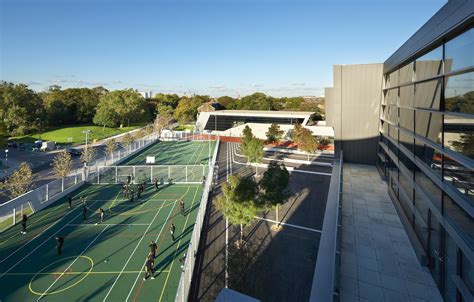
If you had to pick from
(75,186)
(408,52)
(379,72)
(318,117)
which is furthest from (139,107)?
(408,52)

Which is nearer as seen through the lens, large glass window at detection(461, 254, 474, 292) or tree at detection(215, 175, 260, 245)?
large glass window at detection(461, 254, 474, 292)

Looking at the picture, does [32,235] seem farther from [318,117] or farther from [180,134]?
[318,117]

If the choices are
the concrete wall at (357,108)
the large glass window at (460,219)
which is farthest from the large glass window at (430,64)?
the concrete wall at (357,108)

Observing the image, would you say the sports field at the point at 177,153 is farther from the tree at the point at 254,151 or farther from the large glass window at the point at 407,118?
the large glass window at the point at 407,118

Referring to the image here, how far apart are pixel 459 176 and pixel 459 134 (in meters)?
1.17

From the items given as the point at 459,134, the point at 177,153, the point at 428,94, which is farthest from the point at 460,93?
the point at 177,153

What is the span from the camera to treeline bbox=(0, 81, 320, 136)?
54.9 meters

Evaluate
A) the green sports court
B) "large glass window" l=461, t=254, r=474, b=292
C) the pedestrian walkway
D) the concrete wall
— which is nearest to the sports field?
the green sports court

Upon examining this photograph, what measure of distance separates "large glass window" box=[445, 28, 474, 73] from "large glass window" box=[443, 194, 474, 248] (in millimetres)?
3895

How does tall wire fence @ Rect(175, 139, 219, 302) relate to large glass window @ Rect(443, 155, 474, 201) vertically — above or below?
below

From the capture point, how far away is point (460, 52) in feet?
24.0

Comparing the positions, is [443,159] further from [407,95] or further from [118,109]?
[118,109]

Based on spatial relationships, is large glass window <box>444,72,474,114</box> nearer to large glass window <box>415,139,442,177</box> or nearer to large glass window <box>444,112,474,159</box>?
large glass window <box>444,112,474,159</box>

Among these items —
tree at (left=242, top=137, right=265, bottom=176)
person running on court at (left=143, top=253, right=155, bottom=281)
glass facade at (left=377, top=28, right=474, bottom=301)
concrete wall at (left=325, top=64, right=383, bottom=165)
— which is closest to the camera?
glass facade at (left=377, top=28, right=474, bottom=301)
